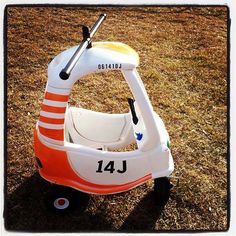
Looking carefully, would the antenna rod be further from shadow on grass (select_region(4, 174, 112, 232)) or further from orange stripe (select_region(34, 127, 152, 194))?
shadow on grass (select_region(4, 174, 112, 232))

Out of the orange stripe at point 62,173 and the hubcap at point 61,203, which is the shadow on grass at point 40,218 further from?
the orange stripe at point 62,173

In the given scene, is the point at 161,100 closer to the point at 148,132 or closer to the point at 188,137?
the point at 188,137

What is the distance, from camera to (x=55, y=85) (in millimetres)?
2254

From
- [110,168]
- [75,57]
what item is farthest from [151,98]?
[75,57]

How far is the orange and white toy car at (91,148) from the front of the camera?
224cm

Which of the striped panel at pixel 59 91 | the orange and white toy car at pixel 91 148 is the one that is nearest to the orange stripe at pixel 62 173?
the orange and white toy car at pixel 91 148

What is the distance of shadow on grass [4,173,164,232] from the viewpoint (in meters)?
2.60

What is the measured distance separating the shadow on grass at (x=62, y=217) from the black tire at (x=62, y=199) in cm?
4

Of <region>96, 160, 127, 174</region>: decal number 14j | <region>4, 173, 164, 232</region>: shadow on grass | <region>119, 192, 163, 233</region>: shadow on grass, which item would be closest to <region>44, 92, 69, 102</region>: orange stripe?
<region>96, 160, 127, 174</region>: decal number 14j

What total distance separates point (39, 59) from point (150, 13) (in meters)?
1.31

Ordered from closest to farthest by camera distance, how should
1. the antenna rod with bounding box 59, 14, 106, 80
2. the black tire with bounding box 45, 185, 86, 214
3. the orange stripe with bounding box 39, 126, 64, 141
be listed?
the antenna rod with bounding box 59, 14, 106, 80 → the orange stripe with bounding box 39, 126, 64, 141 → the black tire with bounding box 45, 185, 86, 214

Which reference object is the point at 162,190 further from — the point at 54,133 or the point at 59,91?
the point at 59,91

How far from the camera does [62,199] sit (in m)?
2.58

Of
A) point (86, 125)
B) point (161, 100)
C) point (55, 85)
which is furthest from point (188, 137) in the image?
point (55, 85)
